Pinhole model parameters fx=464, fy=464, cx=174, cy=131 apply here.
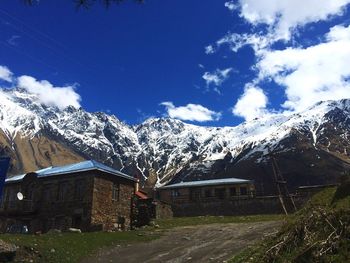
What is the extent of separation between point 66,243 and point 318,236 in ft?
80.0

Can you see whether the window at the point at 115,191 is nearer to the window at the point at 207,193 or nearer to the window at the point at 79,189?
the window at the point at 79,189

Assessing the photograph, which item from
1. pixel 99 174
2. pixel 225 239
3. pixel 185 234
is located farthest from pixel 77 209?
pixel 225 239

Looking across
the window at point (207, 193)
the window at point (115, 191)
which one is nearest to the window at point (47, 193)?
the window at point (115, 191)

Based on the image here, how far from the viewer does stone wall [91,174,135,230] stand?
4648 centimetres

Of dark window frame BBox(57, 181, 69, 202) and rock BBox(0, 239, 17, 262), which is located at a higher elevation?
dark window frame BBox(57, 181, 69, 202)

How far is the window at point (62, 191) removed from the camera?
160 ft

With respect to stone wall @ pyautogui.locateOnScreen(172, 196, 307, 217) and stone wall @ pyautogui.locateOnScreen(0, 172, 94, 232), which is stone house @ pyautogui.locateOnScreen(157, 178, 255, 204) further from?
stone wall @ pyautogui.locateOnScreen(0, 172, 94, 232)

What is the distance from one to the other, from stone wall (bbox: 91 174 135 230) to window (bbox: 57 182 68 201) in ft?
13.3

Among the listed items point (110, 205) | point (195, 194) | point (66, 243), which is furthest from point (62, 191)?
point (195, 194)

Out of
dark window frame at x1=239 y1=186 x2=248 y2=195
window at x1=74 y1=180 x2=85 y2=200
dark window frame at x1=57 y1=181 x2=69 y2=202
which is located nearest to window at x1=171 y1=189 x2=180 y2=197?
dark window frame at x1=239 y1=186 x2=248 y2=195

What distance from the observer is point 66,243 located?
32125 millimetres

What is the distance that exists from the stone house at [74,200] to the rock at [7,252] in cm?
1752

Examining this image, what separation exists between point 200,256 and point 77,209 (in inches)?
906

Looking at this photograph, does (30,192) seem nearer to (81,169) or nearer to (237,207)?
(81,169)
